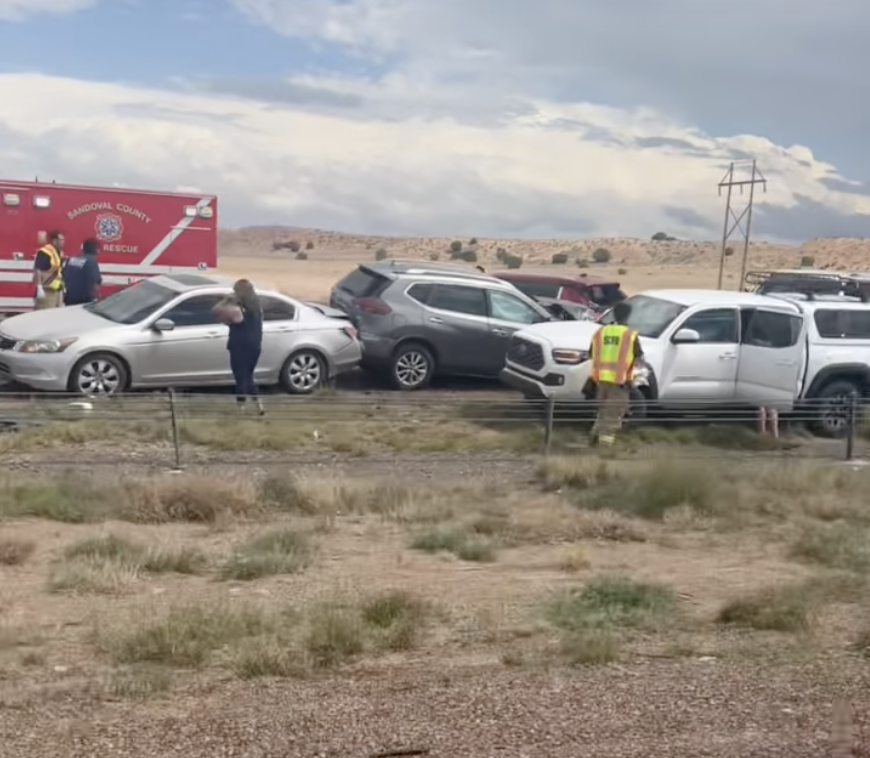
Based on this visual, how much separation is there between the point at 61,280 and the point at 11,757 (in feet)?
48.6

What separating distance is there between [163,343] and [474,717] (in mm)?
10609

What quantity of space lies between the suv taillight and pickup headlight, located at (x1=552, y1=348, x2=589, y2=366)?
3.04 meters

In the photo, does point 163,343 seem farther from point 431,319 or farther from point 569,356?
point 569,356

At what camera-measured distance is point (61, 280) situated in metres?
19.4

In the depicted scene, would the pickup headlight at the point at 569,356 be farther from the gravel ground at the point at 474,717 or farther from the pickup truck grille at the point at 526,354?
the gravel ground at the point at 474,717

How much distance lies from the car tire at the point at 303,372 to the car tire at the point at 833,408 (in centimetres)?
604

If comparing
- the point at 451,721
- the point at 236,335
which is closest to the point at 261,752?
the point at 451,721

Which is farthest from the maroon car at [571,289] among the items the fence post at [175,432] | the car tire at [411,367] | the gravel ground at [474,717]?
the gravel ground at [474,717]

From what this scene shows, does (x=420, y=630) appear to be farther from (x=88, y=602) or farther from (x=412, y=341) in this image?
(x=412, y=341)

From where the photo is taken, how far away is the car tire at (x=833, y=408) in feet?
53.3

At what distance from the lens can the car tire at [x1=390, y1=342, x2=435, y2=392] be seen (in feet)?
59.3

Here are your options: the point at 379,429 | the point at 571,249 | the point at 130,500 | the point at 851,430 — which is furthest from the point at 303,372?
the point at 571,249

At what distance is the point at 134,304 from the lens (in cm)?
1642

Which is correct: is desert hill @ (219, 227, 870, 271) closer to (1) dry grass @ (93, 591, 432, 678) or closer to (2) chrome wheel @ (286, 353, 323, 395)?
(2) chrome wheel @ (286, 353, 323, 395)
